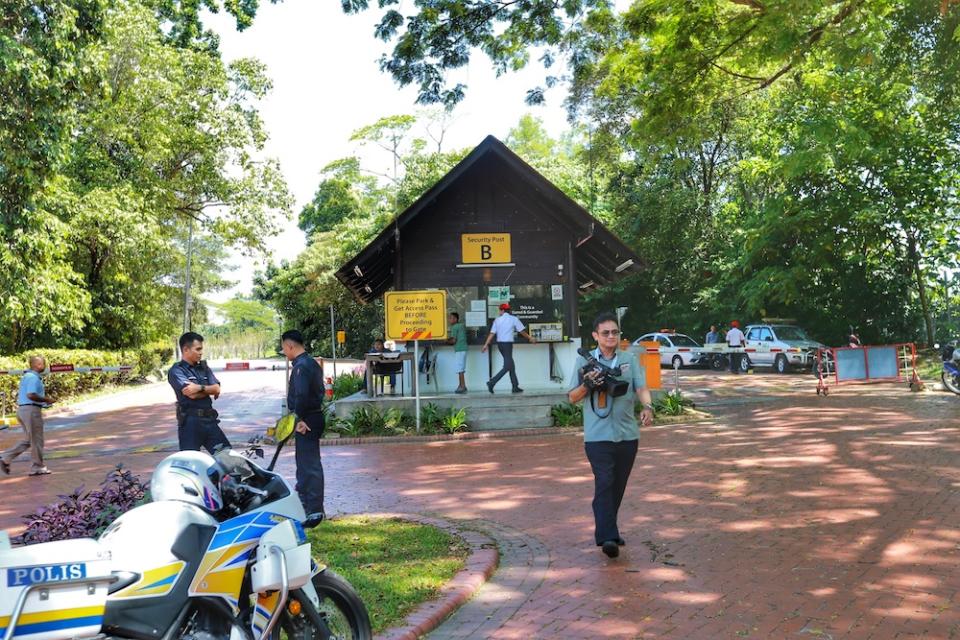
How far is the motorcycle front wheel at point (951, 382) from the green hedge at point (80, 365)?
22152 millimetres

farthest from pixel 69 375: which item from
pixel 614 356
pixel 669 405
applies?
pixel 614 356

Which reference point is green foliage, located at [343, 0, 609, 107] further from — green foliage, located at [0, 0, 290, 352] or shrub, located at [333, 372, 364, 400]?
shrub, located at [333, 372, 364, 400]

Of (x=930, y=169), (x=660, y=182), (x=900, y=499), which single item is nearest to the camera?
(x=900, y=499)

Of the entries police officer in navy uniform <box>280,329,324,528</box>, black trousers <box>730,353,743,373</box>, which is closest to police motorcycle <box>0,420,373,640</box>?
police officer in navy uniform <box>280,329,324,528</box>

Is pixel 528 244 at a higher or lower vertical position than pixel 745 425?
higher

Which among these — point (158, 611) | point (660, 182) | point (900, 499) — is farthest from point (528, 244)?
point (660, 182)

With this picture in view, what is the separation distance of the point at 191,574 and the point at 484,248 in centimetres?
1474

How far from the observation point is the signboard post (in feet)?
50.6

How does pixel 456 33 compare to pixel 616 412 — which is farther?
pixel 456 33

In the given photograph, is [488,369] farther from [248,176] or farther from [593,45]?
[248,176]

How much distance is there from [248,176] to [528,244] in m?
17.8

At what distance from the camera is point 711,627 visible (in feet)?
16.0

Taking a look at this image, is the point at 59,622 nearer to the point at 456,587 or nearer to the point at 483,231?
the point at 456,587

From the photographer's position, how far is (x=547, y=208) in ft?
58.5
